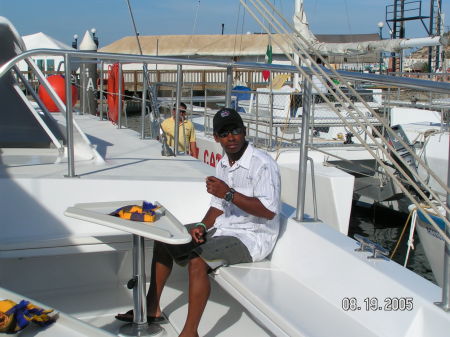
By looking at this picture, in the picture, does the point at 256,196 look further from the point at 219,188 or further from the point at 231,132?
the point at 231,132

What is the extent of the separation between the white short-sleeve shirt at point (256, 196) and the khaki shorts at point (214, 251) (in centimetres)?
5

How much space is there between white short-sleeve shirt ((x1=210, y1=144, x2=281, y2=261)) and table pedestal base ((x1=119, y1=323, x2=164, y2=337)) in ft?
2.04

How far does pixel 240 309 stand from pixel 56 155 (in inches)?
75.1

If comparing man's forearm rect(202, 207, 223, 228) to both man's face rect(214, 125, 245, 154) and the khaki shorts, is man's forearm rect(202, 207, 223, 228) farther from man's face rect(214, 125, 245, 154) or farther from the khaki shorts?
man's face rect(214, 125, 245, 154)

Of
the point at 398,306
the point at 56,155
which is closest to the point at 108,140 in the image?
the point at 56,155

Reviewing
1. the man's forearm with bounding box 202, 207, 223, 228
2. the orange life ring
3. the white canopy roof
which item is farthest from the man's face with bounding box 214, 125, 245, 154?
the white canopy roof

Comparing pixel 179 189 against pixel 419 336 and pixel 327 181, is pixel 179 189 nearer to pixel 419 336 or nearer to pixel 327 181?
pixel 419 336

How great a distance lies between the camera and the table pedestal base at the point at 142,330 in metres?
3.16

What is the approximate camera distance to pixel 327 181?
7863mm

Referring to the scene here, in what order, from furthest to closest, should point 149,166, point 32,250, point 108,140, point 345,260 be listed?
1. point 108,140
2. point 149,166
3. point 32,250
4. point 345,260

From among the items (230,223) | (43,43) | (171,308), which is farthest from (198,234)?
(43,43)

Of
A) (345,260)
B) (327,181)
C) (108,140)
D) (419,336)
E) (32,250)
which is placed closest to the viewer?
(419,336)

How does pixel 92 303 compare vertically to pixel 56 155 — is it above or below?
below
